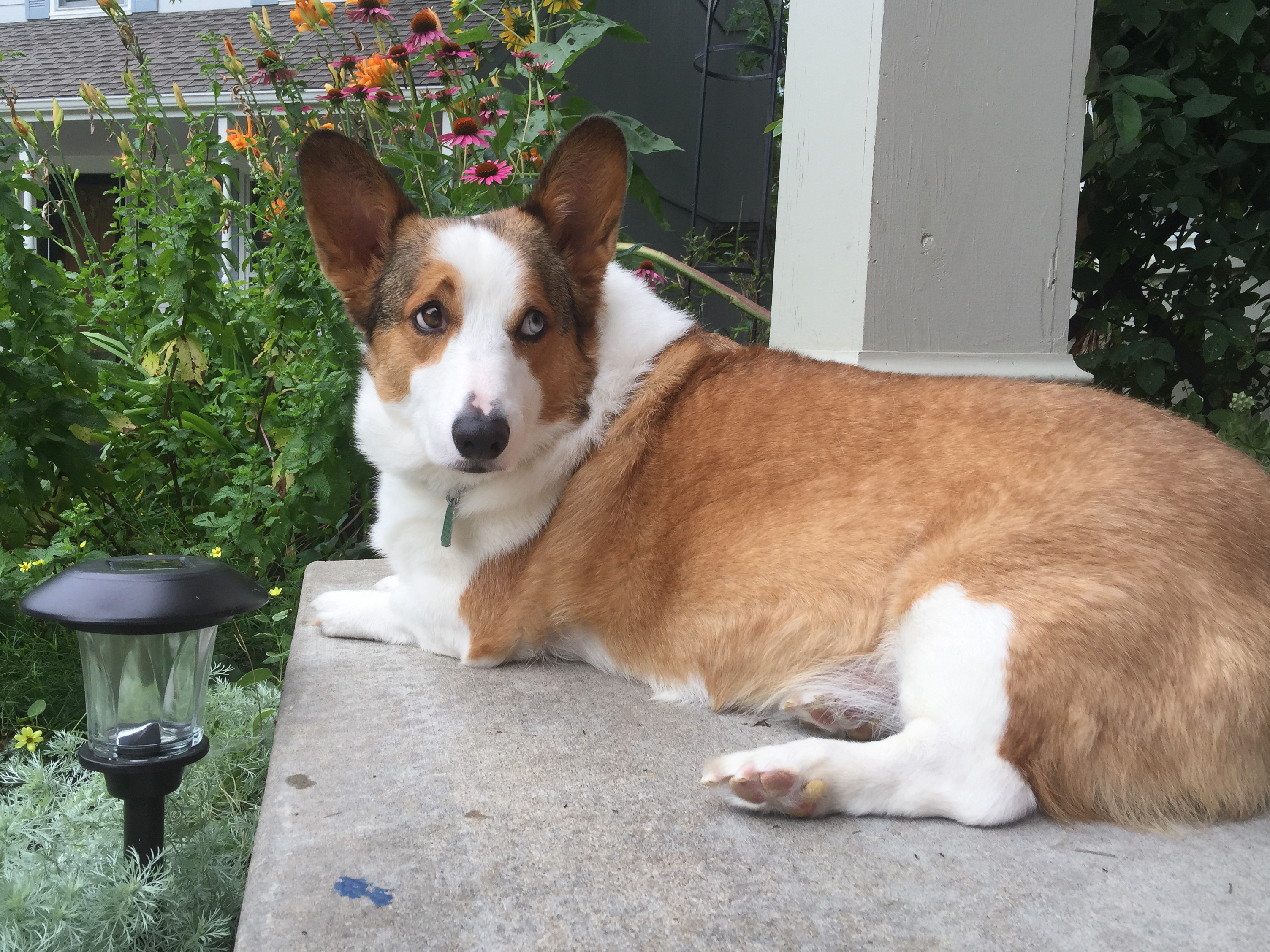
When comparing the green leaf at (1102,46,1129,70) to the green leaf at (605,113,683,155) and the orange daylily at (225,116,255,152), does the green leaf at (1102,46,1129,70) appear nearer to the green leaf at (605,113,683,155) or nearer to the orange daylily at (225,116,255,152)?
the green leaf at (605,113,683,155)

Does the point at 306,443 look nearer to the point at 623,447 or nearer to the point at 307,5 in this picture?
the point at 623,447

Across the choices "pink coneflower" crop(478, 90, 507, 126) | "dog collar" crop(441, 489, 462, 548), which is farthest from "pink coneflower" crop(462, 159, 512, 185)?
"dog collar" crop(441, 489, 462, 548)

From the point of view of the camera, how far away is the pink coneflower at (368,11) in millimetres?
3238

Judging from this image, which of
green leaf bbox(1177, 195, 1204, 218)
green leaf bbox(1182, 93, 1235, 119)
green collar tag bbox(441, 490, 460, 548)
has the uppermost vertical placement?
green leaf bbox(1182, 93, 1235, 119)

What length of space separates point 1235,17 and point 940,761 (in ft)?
9.07

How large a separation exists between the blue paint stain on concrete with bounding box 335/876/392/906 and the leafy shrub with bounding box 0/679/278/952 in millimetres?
477

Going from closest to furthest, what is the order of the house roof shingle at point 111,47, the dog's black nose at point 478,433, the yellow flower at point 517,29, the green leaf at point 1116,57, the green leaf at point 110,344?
the dog's black nose at point 478,433, the green leaf at point 1116,57, the yellow flower at point 517,29, the green leaf at point 110,344, the house roof shingle at point 111,47

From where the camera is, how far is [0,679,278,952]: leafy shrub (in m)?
1.41

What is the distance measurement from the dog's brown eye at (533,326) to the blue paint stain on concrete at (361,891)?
1.26m

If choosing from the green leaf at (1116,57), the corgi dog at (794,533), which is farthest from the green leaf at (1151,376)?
the corgi dog at (794,533)

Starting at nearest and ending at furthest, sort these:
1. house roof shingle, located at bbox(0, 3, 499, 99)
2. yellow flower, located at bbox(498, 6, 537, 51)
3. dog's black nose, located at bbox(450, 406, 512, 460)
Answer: dog's black nose, located at bbox(450, 406, 512, 460) → yellow flower, located at bbox(498, 6, 537, 51) → house roof shingle, located at bbox(0, 3, 499, 99)

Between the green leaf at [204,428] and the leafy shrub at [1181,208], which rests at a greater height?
the leafy shrub at [1181,208]

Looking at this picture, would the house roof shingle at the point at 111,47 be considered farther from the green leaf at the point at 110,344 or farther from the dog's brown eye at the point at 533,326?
the dog's brown eye at the point at 533,326

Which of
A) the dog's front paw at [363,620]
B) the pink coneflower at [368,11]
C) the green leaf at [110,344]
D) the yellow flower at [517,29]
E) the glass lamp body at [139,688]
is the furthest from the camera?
the green leaf at [110,344]
